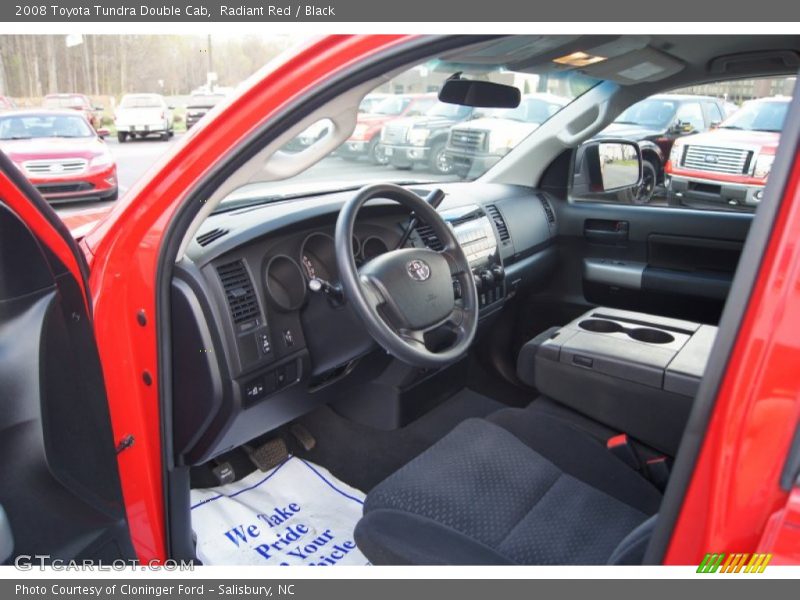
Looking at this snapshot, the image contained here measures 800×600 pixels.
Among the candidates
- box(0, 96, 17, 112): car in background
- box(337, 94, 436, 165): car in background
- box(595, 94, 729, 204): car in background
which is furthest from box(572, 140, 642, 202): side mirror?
box(0, 96, 17, 112): car in background

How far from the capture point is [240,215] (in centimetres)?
199

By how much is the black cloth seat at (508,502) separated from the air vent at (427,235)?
0.67m

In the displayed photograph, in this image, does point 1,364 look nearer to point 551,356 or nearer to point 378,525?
point 378,525

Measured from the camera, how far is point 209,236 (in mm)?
1825

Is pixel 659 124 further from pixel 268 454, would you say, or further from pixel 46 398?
pixel 46 398

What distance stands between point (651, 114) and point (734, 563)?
3030mm

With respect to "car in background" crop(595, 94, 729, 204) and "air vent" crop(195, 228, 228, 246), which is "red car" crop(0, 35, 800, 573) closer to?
"air vent" crop(195, 228, 228, 246)

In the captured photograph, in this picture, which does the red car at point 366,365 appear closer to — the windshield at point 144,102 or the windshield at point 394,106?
the windshield at point 394,106

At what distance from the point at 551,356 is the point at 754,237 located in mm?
1484

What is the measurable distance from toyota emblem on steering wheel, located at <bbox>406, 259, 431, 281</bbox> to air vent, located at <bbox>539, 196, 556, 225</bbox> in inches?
58.0

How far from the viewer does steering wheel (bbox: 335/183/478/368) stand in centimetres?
169

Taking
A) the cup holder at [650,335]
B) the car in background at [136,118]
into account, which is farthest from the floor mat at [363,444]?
the car in background at [136,118]

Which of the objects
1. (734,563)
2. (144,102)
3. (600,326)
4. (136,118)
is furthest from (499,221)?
(144,102)

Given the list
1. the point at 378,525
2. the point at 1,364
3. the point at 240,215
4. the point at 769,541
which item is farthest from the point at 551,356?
the point at 1,364
